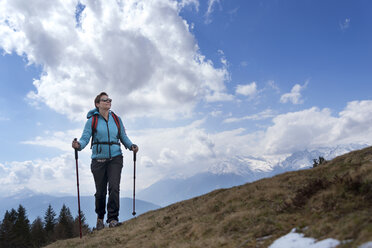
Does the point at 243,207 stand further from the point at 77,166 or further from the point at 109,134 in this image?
the point at 77,166

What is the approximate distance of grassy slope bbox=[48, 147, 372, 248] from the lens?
4590 millimetres

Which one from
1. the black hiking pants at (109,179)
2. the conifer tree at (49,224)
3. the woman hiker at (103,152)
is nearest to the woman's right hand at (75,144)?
the woman hiker at (103,152)

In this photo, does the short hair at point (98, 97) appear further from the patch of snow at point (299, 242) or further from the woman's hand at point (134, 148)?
the patch of snow at point (299, 242)

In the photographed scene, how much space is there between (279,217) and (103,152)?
753cm

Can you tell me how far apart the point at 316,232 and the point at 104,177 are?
890 centimetres

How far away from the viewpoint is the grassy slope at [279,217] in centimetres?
459

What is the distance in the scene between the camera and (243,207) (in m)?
8.02

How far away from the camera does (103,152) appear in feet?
36.1

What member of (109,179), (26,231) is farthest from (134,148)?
(26,231)

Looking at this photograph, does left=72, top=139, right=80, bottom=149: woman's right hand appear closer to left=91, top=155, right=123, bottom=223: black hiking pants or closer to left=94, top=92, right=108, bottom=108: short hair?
left=91, top=155, right=123, bottom=223: black hiking pants

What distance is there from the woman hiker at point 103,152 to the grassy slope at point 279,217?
186 centimetres

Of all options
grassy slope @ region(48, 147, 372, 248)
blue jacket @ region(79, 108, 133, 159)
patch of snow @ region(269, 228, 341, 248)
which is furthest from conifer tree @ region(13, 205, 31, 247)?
patch of snow @ region(269, 228, 341, 248)

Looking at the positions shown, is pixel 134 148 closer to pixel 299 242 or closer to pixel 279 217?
pixel 279 217

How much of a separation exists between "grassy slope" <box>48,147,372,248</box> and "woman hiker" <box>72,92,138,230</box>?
73.1 inches
